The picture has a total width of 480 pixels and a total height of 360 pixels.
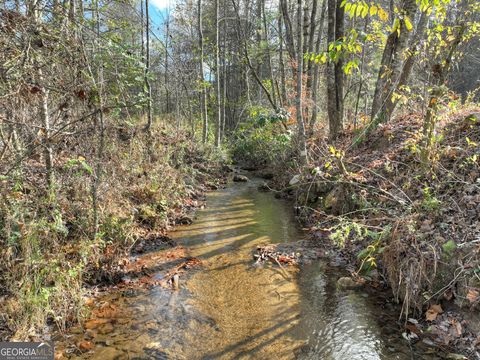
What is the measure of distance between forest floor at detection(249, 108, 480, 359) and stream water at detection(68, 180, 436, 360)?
403 mm

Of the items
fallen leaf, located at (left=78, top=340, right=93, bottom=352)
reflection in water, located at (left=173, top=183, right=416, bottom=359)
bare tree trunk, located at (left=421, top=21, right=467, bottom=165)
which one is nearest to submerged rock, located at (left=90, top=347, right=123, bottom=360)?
fallen leaf, located at (left=78, top=340, right=93, bottom=352)

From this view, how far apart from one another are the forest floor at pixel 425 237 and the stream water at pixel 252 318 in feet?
1.32

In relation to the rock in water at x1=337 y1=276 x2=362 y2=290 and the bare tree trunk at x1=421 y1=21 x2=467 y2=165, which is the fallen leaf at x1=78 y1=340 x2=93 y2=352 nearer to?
the rock in water at x1=337 y1=276 x2=362 y2=290

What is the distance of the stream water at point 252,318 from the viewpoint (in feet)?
12.7

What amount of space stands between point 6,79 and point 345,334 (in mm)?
4817

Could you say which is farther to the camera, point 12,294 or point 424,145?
point 424,145

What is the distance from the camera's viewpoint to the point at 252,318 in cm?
449

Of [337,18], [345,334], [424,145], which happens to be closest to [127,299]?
[345,334]

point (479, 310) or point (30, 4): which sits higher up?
point (30, 4)

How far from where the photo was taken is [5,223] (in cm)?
427

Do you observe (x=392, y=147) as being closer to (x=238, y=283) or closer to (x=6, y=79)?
(x=238, y=283)

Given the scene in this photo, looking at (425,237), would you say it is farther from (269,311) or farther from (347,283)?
(269,311)

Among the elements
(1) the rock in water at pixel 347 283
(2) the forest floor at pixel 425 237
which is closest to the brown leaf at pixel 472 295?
(2) the forest floor at pixel 425 237

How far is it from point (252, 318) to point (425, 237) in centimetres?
276
